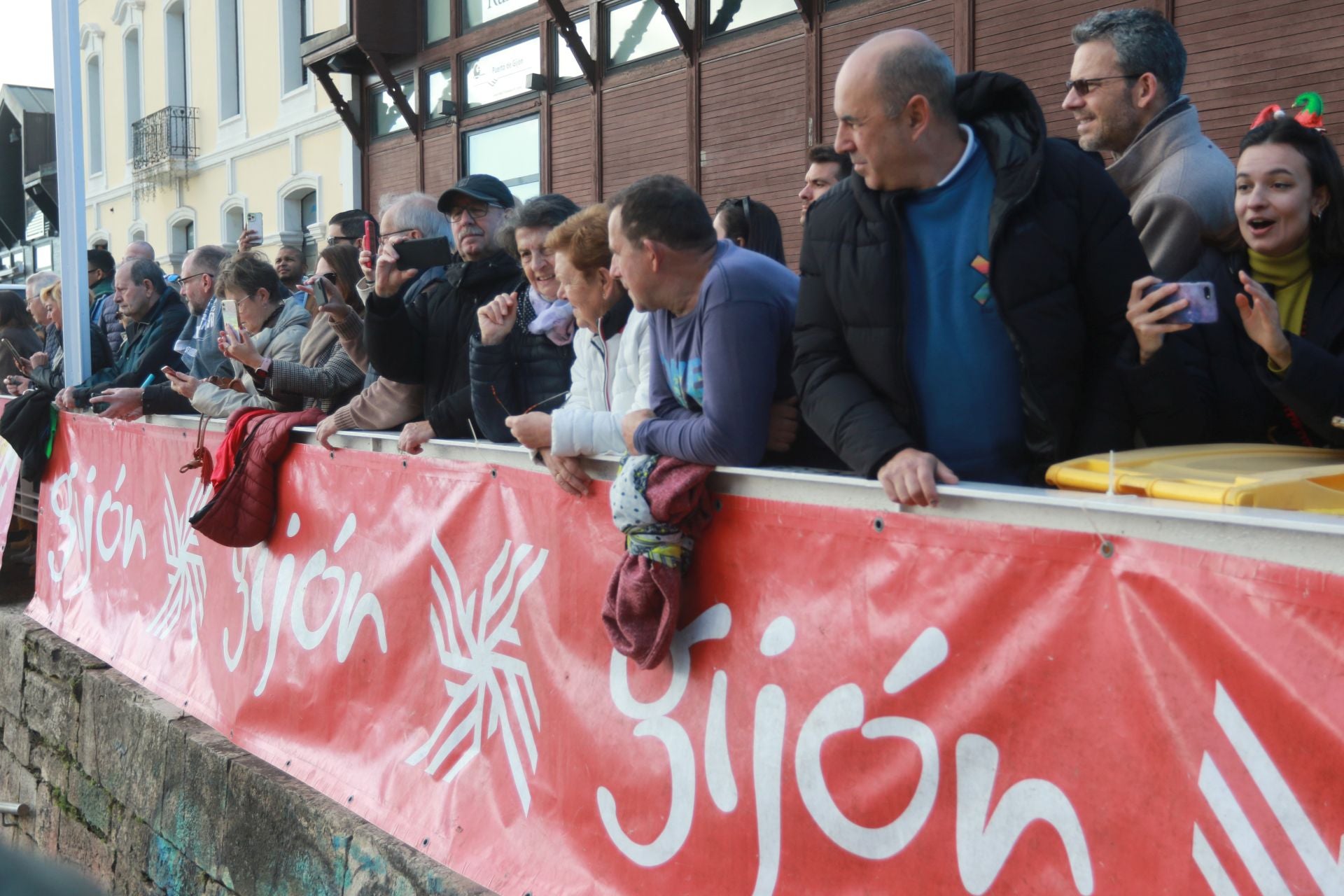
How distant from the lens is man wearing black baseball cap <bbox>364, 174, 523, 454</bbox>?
169 inches

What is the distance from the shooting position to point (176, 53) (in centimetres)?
2145

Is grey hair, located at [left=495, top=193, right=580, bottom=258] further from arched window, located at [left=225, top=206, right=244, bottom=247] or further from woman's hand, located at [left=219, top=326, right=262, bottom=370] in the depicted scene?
arched window, located at [left=225, top=206, right=244, bottom=247]

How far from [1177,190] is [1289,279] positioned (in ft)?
1.05

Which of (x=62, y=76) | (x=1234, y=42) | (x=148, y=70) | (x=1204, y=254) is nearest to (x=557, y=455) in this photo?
(x=1204, y=254)

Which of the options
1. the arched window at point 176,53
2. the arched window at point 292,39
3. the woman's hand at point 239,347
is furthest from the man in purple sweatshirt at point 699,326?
the arched window at point 176,53

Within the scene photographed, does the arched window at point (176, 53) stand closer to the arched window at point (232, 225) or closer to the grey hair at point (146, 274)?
the arched window at point (232, 225)

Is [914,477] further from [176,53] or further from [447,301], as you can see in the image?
[176,53]

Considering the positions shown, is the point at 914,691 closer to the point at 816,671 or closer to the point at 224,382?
the point at 816,671

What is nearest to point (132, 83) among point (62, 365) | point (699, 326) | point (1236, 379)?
point (62, 365)

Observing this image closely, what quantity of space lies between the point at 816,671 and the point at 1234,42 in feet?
18.0

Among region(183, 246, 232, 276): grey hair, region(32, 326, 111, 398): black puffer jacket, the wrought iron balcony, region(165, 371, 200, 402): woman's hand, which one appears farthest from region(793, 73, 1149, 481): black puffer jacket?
the wrought iron balcony

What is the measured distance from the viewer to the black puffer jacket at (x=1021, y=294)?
8.47 feet

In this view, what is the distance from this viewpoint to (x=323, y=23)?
1634cm

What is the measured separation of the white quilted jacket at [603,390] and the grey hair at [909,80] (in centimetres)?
83
